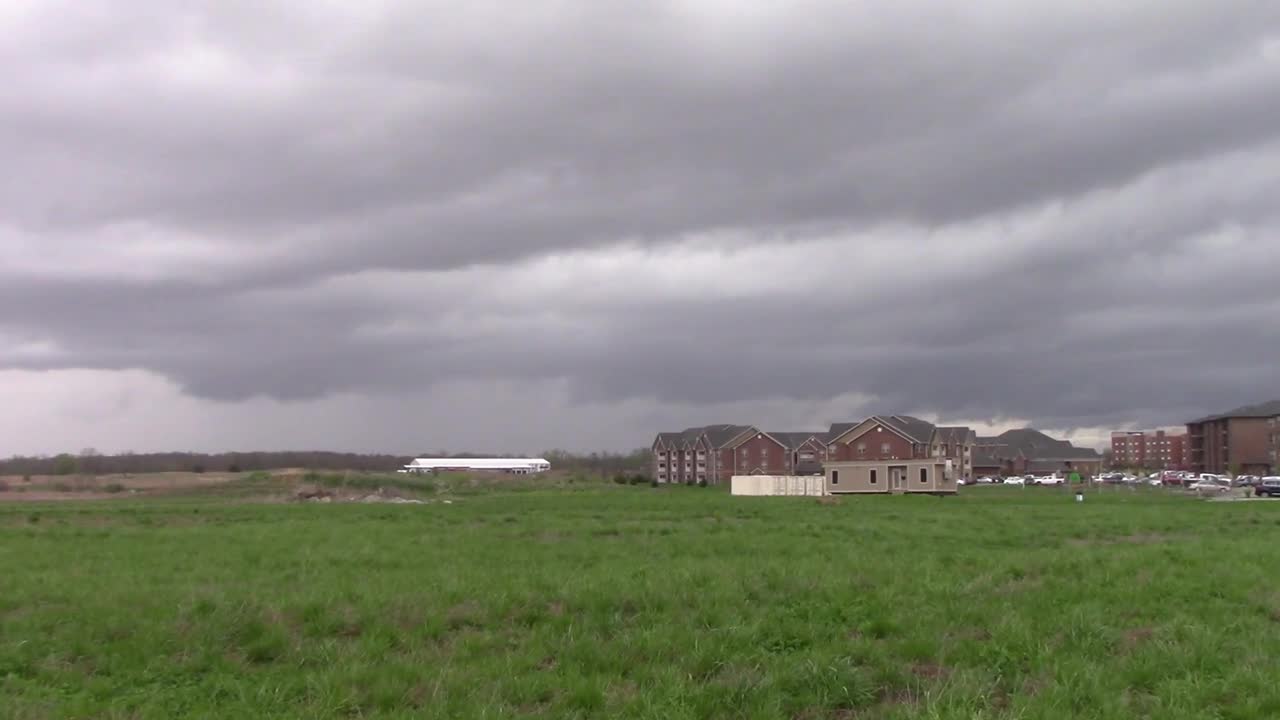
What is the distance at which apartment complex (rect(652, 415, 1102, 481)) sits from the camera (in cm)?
10550

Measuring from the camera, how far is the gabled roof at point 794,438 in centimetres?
14125

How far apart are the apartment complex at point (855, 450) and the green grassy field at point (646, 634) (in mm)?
68670

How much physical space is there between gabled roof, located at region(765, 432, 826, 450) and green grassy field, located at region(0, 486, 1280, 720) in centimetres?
12244

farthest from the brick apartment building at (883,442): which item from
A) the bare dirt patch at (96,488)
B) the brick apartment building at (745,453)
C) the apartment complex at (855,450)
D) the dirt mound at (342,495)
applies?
the bare dirt patch at (96,488)

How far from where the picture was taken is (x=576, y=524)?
30047mm

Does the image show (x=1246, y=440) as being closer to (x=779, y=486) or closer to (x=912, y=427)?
(x=912, y=427)

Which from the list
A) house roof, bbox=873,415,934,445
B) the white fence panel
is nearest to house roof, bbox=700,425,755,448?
house roof, bbox=873,415,934,445

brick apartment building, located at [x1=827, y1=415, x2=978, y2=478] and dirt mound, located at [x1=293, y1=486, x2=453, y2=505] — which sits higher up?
brick apartment building, located at [x1=827, y1=415, x2=978, y2=478]

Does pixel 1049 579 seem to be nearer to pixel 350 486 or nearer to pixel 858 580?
pixel 858 580

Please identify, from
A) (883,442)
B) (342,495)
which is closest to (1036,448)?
(883,442)

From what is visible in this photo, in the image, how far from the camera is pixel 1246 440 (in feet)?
523

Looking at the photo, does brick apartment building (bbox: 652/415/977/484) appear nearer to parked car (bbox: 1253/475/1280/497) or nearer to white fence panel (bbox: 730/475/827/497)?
white fence panel (bbox: 730/475/827/497)

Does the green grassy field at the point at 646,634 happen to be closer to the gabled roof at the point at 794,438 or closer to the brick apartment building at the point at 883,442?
the brick apartment building at the point at 883,442

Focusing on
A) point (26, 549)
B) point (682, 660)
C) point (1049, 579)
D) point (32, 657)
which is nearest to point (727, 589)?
point (682, 660)
